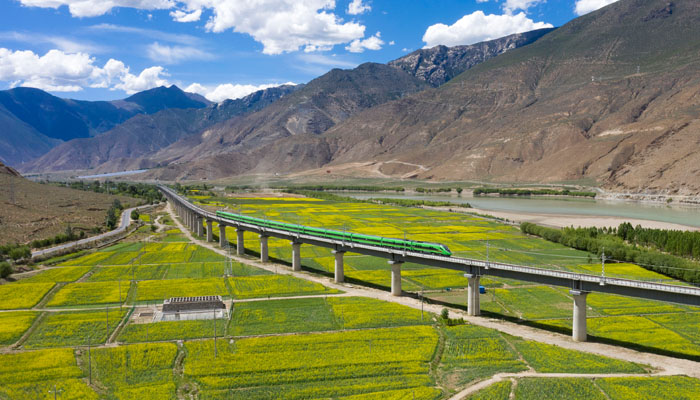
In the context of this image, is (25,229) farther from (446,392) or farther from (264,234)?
(446,392)

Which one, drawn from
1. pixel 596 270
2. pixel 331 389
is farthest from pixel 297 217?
pixel 331 389

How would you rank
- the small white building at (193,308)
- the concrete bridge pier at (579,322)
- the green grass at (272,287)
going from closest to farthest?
1. the concrete bridge pier at (579,322)
2. the small white building at (193,308)
3. the green grass at (272,287)

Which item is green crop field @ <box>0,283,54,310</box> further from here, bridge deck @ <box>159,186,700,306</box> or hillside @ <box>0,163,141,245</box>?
hillside @ <box>0,163,141,245</box>

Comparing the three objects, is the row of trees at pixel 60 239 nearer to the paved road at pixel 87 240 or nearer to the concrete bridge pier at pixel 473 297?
the paved road at pixel 87 240

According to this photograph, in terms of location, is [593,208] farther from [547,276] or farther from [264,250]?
[547,276]

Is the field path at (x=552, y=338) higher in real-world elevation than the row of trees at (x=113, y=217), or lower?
lower

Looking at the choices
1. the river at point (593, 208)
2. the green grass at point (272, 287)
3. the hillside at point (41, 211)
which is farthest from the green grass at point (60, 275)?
the river at point (593, 208)
